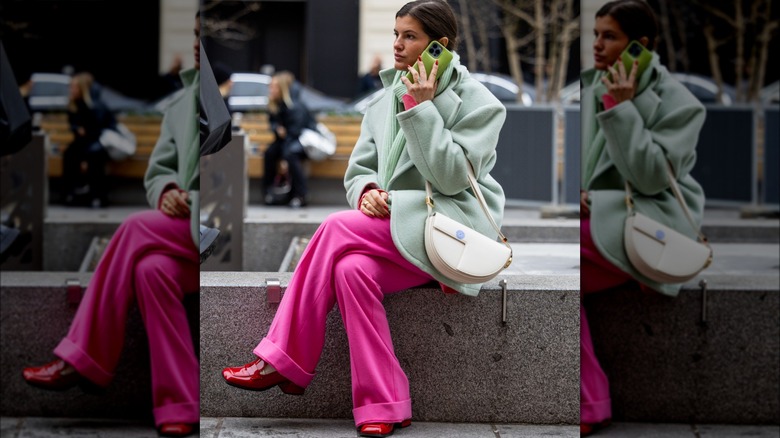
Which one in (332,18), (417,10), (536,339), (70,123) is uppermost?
(332,18)

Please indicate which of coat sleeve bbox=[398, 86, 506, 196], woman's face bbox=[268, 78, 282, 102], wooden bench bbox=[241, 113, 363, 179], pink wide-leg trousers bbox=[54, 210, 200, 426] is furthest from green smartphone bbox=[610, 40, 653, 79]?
woman's face bbox=[268, 78, 282, 102]

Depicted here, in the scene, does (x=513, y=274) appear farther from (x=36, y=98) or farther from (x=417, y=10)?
(x=36, y=98)

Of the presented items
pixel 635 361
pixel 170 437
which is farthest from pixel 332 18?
pixel 170 437

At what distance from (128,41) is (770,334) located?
2578 millimetres

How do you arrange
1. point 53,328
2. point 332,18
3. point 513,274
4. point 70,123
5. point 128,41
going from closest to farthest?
1. point 128,41
2. point 70,123
3. point 53,328
4. point 513,274
5. point 332,18

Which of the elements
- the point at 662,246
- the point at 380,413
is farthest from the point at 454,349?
the point at 662,246

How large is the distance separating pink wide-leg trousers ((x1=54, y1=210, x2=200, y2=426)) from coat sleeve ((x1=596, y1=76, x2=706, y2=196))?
1.46 meters

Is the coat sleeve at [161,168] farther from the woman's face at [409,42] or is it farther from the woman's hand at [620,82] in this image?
the woman's hand at [620,82]

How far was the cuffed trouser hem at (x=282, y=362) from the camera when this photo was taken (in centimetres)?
327

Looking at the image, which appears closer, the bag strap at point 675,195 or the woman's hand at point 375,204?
the woman's hand at point 375,204

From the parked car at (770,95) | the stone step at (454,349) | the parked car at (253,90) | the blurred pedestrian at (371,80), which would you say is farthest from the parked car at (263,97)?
the stone step at (454,349)

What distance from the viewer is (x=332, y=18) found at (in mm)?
11344

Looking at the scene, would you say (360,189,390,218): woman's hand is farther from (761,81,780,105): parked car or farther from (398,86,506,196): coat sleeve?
(761,81,780,105): parked car

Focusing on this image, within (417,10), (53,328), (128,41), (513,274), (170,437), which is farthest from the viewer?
(513,274)
